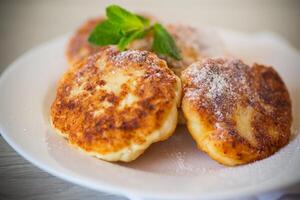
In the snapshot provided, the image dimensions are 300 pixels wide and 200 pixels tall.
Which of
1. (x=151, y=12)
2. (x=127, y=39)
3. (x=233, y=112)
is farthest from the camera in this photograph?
(x=151, y=12)

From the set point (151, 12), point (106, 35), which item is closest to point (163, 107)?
point (106, 35)

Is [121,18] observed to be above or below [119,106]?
above

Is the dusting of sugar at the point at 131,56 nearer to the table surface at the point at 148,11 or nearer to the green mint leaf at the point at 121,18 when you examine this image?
the green mint leaf at the point at 121,18

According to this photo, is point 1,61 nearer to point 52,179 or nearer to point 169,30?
point 169,30

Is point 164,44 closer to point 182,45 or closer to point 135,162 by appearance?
point 182,45

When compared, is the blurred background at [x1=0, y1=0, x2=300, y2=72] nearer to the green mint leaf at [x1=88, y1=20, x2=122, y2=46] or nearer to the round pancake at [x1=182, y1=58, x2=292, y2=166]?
the green mint leaf at [x1=88, y1=20, x2=122, y2=46]

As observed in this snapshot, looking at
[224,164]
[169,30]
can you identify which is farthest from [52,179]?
[169,30]
